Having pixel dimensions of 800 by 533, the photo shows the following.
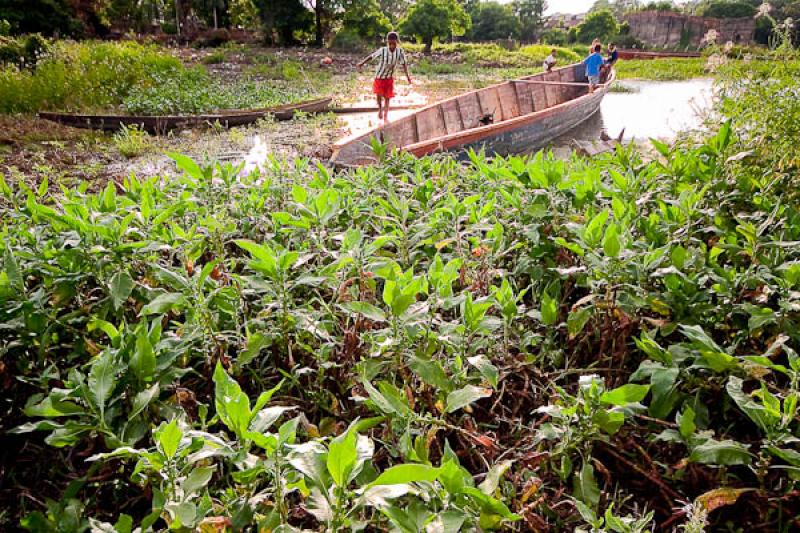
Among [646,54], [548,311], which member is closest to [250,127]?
[548,311]

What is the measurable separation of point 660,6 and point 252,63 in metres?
37.4

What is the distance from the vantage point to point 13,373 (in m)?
1.22

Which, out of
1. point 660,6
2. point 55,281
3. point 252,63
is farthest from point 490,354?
point 660,6

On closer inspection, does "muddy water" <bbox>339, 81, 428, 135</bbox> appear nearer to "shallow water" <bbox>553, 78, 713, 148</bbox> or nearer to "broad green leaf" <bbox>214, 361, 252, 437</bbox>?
"shallow water" <bbox>553, 78, 713, 148</bbox>

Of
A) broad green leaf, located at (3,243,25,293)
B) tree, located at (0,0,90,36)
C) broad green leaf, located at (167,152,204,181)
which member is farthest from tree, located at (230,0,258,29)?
broad green leaf, located at (3,243,25,293)

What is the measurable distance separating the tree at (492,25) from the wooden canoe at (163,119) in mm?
33616

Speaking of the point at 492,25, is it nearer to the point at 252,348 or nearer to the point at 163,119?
the point at 163,119

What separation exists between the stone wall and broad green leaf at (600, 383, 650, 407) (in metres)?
39.4

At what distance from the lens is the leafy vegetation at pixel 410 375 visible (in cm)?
82

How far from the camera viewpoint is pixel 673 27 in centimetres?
3706

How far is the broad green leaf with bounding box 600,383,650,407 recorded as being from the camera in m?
0.91

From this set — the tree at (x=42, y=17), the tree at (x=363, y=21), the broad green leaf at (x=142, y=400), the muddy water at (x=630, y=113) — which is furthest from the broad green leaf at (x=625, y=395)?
the tree at (x=363, y=21)

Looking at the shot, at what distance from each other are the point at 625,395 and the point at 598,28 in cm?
4321

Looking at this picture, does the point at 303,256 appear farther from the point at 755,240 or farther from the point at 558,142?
the point at 558,142
